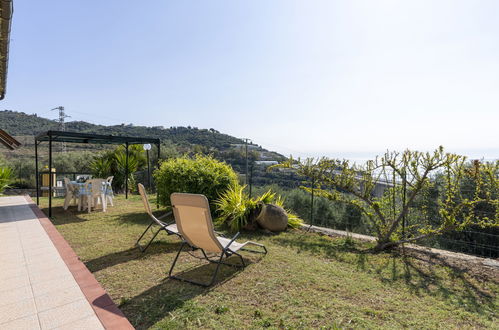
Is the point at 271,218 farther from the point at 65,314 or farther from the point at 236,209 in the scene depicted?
the point at 65,314

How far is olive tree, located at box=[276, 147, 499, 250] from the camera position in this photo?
4469 millimetres

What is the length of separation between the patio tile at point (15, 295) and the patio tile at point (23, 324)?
18.5 inches

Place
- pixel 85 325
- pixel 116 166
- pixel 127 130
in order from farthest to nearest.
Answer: pixel 127 130, pixel 116 166, pixel 85 325

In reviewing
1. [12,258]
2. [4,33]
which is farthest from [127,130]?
[12,258]

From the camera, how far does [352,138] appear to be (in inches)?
700

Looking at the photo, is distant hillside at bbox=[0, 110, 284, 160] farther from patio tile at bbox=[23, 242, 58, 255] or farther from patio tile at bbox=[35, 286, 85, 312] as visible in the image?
patio tile at bbox=[35, 286, 85, 312]

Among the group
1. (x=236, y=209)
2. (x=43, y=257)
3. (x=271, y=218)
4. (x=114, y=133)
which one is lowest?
(x=43, y=257)

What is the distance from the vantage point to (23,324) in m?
2.29

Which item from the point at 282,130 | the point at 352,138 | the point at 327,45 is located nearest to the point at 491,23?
the point at 327,45

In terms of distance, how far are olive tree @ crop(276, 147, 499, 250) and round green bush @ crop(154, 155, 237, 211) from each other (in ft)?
6.95

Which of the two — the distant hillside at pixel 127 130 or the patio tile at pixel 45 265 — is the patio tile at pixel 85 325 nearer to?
the patio tile at pixel 45 265

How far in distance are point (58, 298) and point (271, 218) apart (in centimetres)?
405

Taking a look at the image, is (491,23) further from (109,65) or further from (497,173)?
(109,65)

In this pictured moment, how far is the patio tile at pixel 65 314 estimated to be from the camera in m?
2.29
